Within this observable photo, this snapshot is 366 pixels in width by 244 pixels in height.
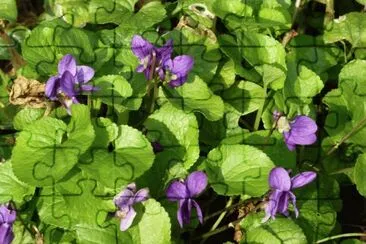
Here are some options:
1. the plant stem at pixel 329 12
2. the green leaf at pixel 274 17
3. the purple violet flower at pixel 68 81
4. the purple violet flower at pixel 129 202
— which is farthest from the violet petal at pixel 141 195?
the plant stem at pixel 329 12

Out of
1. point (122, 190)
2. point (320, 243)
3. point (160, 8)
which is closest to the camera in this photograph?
point (122, 190)

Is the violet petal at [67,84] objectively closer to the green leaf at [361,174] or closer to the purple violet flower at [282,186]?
the purple violet flower at [282,186]

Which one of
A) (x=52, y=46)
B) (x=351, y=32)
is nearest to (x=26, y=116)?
(x=52, y=46)

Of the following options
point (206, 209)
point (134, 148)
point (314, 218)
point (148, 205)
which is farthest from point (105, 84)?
point (314, 218)

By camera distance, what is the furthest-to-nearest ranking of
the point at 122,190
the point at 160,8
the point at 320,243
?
1. the point at 160,8
2. the point at 320,243
3. the point at 122,190

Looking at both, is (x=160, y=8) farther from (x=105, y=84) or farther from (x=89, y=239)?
(x=89, y=239)

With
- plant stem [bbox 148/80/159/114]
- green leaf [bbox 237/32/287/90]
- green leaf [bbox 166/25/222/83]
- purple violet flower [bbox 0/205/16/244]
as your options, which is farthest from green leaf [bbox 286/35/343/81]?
purple violet flower [bbox 0/205/16/244]

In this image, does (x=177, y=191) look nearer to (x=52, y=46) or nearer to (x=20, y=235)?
(x=20, y=235)

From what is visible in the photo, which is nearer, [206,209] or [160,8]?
[206,209]

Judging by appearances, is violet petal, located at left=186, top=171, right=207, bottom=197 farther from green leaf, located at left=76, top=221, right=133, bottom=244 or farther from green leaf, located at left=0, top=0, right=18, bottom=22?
green leaf, located at left=0, top=0, right=18, bottom=22
